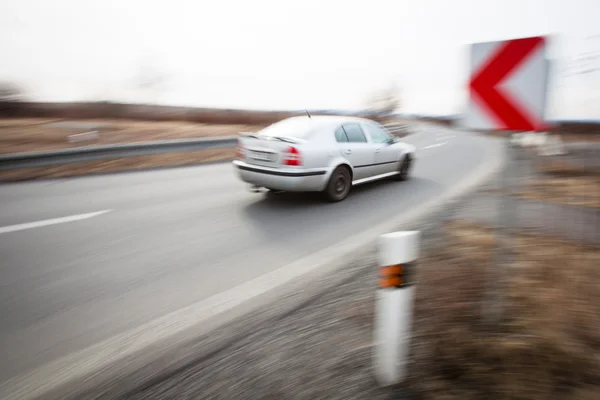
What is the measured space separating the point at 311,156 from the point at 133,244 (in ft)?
10.2

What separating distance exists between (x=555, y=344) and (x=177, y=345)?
8.45ft

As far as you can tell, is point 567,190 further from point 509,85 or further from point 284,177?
point 509,85

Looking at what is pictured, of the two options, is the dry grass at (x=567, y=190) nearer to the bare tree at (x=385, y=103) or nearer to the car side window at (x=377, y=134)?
the car side window at (x=377, y=134)

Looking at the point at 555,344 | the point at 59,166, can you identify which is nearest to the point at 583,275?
the point at 555,344

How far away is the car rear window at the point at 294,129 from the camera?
649 centimetres

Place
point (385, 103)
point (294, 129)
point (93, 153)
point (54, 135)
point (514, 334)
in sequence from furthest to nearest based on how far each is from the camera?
point (385, 103), point (54, 135), point (93, 153), point (294, 129), point (514, 334)

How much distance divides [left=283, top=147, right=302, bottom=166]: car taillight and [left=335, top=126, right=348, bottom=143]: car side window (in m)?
1.09

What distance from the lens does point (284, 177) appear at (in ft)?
20.1

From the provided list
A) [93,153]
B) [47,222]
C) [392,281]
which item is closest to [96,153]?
[93,153]

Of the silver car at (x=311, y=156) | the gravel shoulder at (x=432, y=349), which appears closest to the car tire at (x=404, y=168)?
the silver car at (x=311, y=156)

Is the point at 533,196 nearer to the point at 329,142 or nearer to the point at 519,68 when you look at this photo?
the point at 329,142

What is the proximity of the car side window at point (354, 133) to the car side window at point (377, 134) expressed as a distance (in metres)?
0.36

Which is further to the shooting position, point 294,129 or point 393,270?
point 294,129

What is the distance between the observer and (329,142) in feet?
21.8
